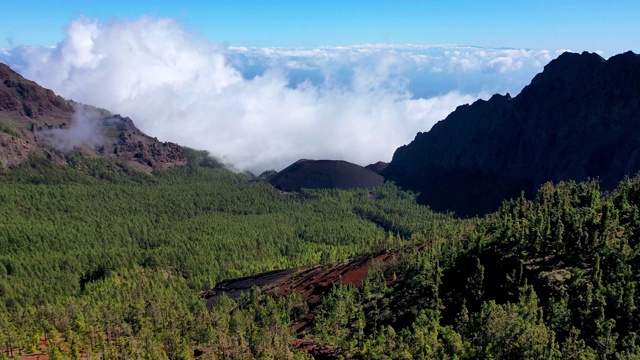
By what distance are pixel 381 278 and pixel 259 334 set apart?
42.0m

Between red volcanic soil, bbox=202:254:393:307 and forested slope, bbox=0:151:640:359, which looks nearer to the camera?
forested slope, bbox=0:151:640:359

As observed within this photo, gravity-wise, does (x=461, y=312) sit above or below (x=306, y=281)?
A: above

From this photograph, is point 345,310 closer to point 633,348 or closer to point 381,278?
point 381,278

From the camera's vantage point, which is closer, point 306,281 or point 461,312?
point 461,312

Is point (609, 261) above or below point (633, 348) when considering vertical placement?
above

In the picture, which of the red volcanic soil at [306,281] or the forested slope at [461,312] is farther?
the red volcanic soil at [306,281]

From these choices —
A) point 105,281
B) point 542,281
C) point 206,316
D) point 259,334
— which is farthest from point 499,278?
point 105,281

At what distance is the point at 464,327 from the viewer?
84500 mm

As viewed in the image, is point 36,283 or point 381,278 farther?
point 36,283

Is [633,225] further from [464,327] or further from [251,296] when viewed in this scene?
[251,296]

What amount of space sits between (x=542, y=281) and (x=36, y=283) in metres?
190

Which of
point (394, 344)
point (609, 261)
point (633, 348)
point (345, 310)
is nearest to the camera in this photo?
point (633, 348)

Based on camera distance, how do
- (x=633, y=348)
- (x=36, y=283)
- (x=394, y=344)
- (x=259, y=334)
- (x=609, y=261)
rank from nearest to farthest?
(x=633, y=348) → (x=394, y=344) → (x=609, y=261) → (x=259, y=334) → (x=36, y=283)

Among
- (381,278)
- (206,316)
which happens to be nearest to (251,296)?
(206,316)
